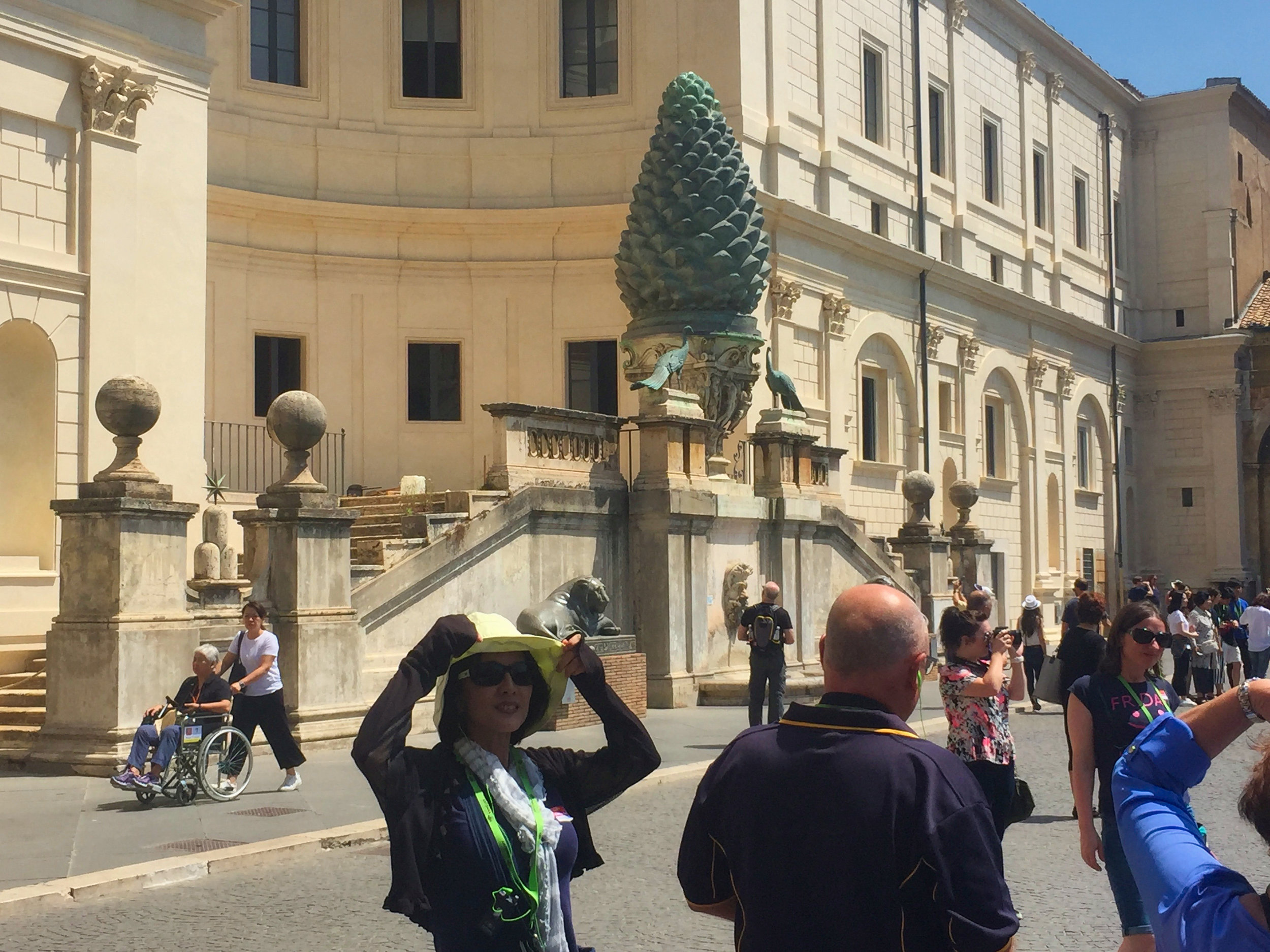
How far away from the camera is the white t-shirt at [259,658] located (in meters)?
13.5

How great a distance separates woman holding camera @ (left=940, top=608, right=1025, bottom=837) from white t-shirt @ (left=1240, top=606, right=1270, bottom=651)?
57.7 ft

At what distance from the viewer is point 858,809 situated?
141 inches

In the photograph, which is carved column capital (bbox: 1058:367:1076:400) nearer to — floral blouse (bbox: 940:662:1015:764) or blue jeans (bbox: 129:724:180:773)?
blue jeans (bbox: 129:724:180:773)

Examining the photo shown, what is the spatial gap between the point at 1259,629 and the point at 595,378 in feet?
45.5

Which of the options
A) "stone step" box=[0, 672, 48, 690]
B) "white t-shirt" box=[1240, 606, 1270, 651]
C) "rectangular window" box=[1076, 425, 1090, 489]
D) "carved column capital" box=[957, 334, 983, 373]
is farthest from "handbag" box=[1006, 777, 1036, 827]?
"rectangular window" box=[1076, 425, 1090, 489]

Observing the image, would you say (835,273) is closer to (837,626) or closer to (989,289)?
(989,289)

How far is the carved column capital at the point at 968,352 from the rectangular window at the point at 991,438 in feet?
7.99

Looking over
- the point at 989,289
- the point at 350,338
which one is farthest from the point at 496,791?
the point at 989,289

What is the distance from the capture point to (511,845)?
167 inches

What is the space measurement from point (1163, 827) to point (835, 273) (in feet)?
107

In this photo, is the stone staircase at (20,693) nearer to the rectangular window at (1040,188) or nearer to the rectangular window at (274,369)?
the rectangular window at (274,369)

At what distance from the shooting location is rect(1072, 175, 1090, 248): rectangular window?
166ft

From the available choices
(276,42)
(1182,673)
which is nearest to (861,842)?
(1182,673)

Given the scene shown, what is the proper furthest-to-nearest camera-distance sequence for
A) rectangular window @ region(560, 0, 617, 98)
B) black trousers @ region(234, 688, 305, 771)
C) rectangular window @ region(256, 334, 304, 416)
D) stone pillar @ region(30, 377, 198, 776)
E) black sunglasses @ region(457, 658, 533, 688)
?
rectangular window @ region(560, 0, 617, 98)
rectangular window @ region(256, 334, 304, 416)
stone pillar @ region(30, 377, 198, 776)
black trousers @ region(234, 688, 305, 771)
black sunglasses @ region(457, 658, 533, 688)
